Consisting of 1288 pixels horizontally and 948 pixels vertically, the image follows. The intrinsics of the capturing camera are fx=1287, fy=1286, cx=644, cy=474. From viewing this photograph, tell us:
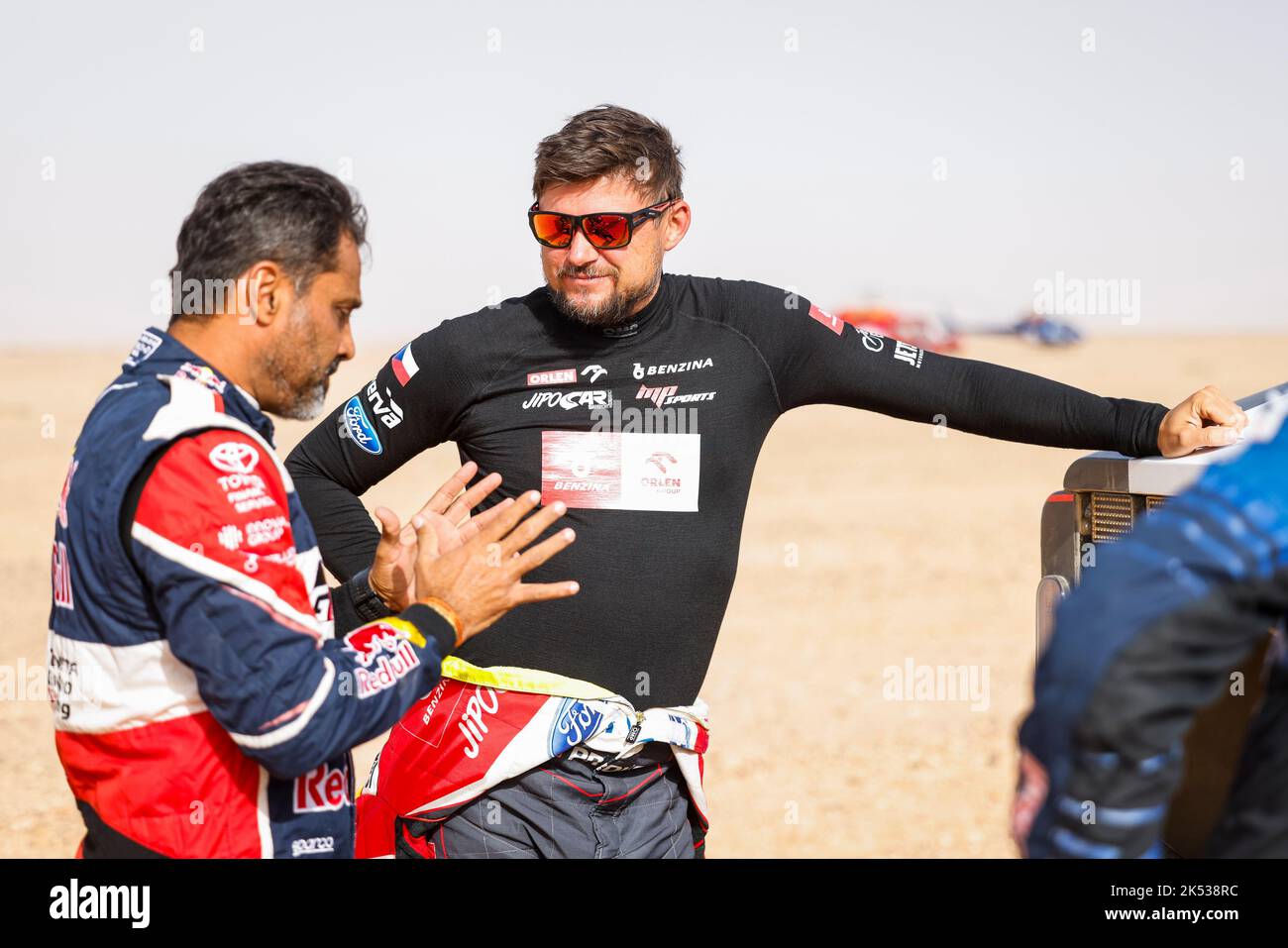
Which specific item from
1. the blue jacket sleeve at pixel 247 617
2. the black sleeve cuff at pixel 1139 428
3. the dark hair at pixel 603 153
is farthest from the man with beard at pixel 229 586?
the black sleeve cuff at pixel 1139 428

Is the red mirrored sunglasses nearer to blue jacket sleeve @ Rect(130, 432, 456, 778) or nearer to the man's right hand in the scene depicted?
the man's right hand

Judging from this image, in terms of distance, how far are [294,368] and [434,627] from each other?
22.3 inches

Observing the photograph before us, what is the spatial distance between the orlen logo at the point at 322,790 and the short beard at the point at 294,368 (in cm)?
68

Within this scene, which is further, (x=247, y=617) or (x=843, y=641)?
(x=843, y=641)

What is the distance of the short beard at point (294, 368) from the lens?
245cm

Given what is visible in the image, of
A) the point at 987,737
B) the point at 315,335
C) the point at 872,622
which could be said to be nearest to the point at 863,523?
the point at 872,622

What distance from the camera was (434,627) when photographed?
7.98 feet

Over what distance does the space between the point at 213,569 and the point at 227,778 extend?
0.42 meters

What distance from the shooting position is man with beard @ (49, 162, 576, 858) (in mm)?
2146

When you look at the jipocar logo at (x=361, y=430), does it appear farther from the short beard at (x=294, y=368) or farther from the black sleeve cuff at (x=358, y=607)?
the short beard at (x=294, y=368)

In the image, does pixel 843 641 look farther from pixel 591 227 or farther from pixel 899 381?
pixel 591 227

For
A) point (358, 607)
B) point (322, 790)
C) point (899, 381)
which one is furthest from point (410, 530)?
point (899, 381)

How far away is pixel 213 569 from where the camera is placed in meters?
2.13

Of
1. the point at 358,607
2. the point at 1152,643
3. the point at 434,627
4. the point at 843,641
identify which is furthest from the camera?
the point at 843,641
